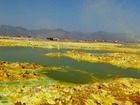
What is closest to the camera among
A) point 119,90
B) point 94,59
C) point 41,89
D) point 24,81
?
point 41,89

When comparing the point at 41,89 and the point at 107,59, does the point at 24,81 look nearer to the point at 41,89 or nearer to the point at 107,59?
the point at 41,89

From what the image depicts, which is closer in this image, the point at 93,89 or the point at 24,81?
the point at 93,89

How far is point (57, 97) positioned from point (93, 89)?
390 cm

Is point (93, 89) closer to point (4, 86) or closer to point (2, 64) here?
point (4, 86)

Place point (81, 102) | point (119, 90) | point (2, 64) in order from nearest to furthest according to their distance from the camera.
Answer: point (81, 102)
point (119, 90)
point (2, 64)

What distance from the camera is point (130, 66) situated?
1795 inches

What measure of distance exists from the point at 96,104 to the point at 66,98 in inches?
86.6

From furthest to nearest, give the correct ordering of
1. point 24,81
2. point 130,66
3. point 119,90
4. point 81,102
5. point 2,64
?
point 130,66, point 2,64, point 24,81, point 119,90, point 81,102

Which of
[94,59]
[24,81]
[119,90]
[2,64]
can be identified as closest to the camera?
[119,90]

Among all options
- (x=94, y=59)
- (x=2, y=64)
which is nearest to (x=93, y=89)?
(x=2, y=64)

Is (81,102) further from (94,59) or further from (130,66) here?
(94,59)

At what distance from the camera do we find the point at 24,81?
88.7ft

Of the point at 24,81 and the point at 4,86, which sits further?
the point at 24,81

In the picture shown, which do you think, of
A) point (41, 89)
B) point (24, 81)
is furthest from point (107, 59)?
point (41, 89)
